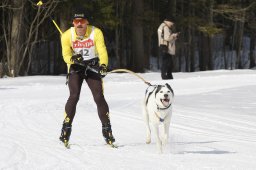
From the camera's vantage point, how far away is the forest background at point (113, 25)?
2619 centimetres

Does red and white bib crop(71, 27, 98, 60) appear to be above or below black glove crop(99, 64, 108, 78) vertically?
above

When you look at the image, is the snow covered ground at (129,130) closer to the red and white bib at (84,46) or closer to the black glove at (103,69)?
the black glove at (103,69)

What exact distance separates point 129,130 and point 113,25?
1960 centimetres

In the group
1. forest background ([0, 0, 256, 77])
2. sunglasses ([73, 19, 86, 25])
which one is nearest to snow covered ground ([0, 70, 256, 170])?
sunglasses ([73, 19, 86, 25])

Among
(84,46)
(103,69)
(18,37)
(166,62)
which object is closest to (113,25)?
(18,37)

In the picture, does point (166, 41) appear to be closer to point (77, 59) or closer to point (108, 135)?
point (108, 135)

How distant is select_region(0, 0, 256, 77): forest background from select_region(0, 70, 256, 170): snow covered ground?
718 centimetres

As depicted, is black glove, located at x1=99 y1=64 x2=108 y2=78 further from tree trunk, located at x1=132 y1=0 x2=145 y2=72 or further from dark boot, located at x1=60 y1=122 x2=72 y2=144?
tree trunk, located at x1=132 y1=0 x2=145 y2=72

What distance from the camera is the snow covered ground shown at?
7.27 metres

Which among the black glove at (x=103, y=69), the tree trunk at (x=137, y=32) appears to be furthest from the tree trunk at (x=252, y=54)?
the black glove at (x=103, y=69)

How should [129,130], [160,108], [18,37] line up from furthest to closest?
[18,37] < [129,130] < [160,108]

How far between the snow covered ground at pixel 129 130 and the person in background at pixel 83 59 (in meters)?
0.45

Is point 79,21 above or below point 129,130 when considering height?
above

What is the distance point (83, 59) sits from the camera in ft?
27.3
